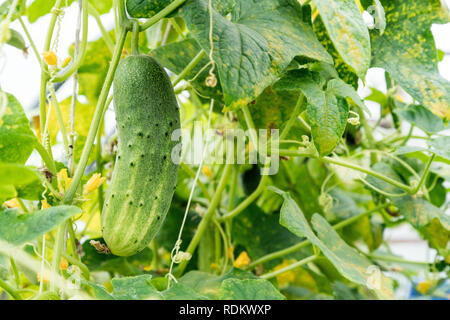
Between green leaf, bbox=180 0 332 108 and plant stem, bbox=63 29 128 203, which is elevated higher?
green leaf, bbox=180 0 332 108

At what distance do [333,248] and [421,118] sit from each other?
397mm

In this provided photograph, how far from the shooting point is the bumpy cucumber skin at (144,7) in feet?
1.95

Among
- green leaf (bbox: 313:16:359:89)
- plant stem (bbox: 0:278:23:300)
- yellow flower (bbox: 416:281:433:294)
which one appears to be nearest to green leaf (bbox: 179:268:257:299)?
plant stem (bbox: 0:278:23:300)

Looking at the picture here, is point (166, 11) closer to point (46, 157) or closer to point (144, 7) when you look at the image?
point (144, 7)

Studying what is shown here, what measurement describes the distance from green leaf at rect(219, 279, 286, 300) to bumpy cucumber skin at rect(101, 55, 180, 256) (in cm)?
15

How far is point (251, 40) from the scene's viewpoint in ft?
1.89

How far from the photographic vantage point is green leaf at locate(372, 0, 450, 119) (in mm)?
719

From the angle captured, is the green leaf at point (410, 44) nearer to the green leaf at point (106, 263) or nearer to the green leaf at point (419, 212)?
the green leaf at point (419, 212)

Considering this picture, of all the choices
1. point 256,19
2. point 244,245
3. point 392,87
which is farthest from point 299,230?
point 392,87

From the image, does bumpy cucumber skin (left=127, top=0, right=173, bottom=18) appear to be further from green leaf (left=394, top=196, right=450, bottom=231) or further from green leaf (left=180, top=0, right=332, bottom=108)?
green leaf (left=394, top=196, right=450, bottom=231)

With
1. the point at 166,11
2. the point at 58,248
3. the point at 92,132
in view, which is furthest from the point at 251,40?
the point at 58,248

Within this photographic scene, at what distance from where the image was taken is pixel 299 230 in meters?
0.65

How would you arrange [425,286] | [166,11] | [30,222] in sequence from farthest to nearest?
[425,286], [166,11], [30,222]

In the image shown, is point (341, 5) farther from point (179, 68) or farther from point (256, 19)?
point (179, 68)
